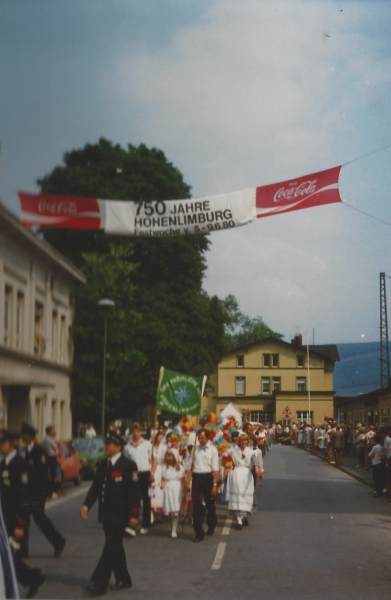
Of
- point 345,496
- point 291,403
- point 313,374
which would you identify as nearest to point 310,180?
point 345,496

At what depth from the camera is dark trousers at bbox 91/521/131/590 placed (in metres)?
9.41

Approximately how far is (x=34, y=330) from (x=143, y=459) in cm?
546

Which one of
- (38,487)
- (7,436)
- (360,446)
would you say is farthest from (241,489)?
(360,446)

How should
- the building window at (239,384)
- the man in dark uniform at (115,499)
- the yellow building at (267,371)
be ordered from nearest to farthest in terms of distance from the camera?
the man in dark uniform at (115,499) → the yellow building at (267,371) → the building window at (239,384)

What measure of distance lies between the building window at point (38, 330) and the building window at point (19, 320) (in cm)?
15

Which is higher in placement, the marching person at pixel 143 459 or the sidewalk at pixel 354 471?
the marching person at pixel 143 459

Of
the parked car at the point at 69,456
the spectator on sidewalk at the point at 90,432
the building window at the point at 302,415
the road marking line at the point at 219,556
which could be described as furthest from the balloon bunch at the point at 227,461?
the building window at the point at 302,415

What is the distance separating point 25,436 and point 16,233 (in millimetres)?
2036

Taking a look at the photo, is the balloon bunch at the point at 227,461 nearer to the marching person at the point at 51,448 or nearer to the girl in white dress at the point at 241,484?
the girl in white dress at the point at 241,484

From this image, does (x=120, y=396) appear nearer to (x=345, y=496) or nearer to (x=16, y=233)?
(x=16, y=233)

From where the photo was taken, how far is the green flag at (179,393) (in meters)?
14.6

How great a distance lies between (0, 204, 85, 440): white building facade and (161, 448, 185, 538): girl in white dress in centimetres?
395

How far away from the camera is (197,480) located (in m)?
14.4

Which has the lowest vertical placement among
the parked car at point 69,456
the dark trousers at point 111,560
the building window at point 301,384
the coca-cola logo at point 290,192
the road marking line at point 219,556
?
the road marking line at point 219,556
